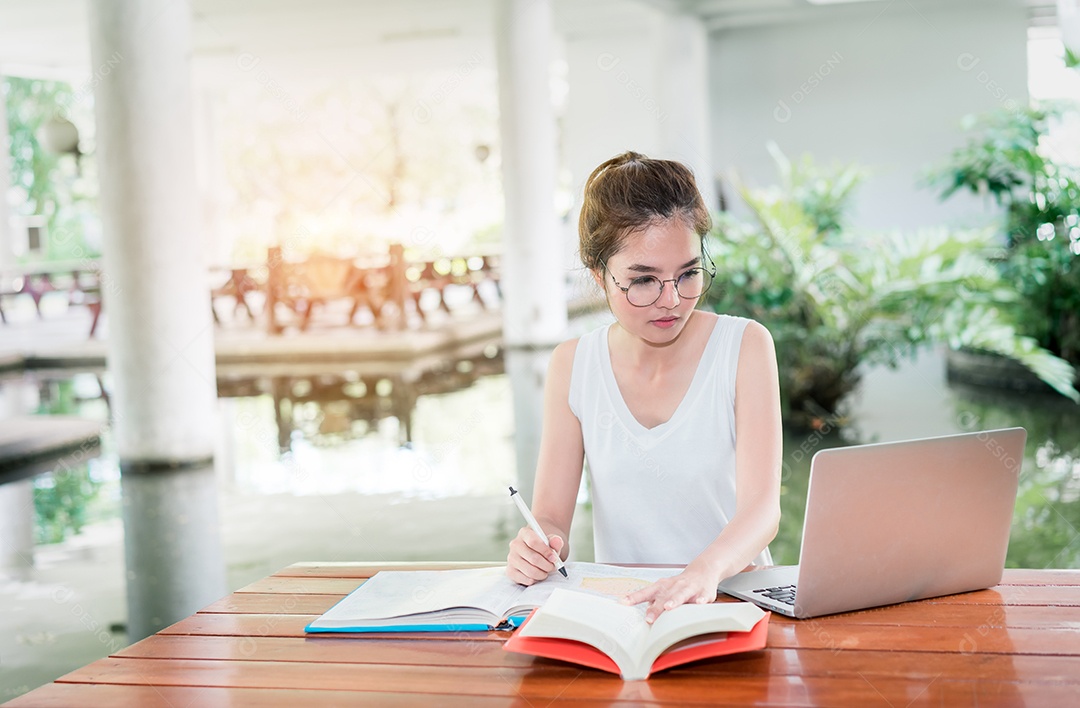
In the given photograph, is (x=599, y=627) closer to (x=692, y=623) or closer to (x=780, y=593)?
(x=692, y=623)

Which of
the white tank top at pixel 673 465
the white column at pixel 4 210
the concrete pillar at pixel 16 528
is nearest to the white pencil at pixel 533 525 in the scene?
the white tank top at pixel 673 465

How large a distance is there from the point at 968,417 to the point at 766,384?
5.30 metres

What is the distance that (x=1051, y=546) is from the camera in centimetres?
414

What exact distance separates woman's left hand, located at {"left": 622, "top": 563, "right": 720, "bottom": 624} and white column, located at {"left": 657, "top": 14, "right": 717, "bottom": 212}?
11.4 m

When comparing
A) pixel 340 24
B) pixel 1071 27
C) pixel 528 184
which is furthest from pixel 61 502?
pixel 340 24

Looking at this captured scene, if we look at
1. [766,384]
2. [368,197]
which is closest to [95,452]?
[766,384]

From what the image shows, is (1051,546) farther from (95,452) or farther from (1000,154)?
(95,452)

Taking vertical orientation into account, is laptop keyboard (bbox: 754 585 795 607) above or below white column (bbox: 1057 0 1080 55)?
below

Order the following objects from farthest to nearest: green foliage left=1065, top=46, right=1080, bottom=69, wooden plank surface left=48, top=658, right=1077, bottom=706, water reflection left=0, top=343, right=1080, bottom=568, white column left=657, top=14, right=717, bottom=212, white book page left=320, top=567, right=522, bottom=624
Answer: white column left=657, top=14, right=717, bottom=212 < green foliage left=1065, top=46, right=1080, bottom=69 < water reflection left=0, top=343, right=1080, bottom=568 < white book page left=320, top=567, right=522, bottom=624 < wooden plank surface left=48, top=658, right=1077, bottom=706

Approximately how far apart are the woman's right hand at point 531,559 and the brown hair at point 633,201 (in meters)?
0.56

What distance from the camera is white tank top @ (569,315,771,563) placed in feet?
6.62

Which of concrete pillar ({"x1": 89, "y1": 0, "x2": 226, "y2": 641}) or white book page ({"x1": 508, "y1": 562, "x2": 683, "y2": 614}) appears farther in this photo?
concrete pillar ({"x1": 89, "y1": 0, "x2": 226, "y2": 641})

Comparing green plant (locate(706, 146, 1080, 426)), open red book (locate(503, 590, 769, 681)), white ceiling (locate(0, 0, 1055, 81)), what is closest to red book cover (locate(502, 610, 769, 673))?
open red book (locate(503, 590, 769, 681))

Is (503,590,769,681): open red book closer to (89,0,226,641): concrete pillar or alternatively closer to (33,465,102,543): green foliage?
(33,465,102,543): green foliage
